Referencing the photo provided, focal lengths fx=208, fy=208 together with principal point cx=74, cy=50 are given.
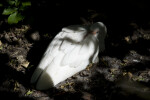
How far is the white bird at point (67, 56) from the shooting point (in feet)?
10.4

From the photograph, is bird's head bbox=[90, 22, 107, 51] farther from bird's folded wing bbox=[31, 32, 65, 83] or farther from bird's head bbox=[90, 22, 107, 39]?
bird's folded wing bbox=[31, 32, 65, 83]

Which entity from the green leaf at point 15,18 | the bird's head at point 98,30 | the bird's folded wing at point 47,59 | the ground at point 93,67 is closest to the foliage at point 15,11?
the green leaf at point 15,18

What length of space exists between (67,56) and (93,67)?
684 millimetres

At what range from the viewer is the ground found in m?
3.22

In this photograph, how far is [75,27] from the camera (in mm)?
3848

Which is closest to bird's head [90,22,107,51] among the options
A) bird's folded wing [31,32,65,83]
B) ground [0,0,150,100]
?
ground [0,0,150,100]

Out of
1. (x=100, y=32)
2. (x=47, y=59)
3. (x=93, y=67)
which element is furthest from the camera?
(x=100, y=32)

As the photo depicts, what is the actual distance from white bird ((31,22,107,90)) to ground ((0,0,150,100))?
18 centimetres

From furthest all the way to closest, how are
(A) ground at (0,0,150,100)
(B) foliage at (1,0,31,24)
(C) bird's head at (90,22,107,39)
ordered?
(C) bird's head at (90,22,107,39) < (A) ground at (0,0,150,100) < (B) foliage at (1,0,31,24)

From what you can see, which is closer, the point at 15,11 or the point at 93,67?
the point at 15,11

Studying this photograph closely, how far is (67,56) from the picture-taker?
3305mm

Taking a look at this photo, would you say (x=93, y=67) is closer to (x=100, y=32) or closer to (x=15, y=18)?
(x=100, y=32)

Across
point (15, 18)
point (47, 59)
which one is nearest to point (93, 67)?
point (47, 59)

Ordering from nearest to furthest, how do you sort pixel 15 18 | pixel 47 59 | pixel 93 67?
pixel 15 18
pixel 47 59
pixel 93 67
